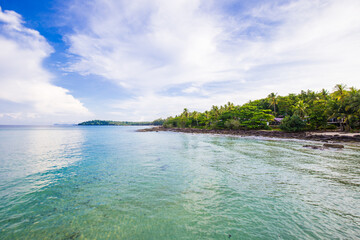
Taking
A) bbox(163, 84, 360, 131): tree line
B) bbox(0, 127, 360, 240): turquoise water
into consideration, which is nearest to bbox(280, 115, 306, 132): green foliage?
bbox(163, 84, 360, 131): tree line

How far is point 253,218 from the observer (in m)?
6.91

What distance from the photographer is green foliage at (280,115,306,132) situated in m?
49.2

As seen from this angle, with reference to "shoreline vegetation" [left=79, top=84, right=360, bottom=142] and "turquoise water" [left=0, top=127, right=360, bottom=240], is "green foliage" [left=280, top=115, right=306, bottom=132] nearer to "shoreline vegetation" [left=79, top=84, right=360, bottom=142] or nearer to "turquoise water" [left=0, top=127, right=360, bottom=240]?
"shoreline vegetation" [left=79, top=84, right=360, bottom=142]

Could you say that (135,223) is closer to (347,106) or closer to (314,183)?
(314,183)

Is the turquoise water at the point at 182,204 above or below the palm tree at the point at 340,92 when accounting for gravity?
below

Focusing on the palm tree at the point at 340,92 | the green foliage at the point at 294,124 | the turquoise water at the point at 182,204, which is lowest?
the turquoise water at the point at 182,204

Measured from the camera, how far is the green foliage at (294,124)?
49166 millimetres

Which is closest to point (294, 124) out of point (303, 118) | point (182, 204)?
point (303, 118)

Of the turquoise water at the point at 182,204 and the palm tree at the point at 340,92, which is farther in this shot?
the palm tree at the point at 340,92

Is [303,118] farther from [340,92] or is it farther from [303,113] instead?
[340,92]

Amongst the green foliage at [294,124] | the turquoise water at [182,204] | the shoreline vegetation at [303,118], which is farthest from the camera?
the green foliage at [294,124]

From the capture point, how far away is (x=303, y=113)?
54.9 metres

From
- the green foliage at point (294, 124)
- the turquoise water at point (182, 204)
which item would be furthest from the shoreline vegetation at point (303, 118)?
the turquoise water at point (182, 204)

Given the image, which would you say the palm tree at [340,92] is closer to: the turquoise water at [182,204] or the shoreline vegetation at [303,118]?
the shoreline vegetation at [303,118]
